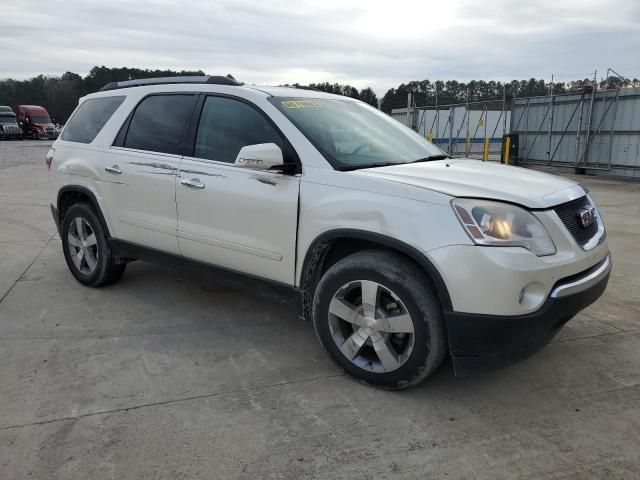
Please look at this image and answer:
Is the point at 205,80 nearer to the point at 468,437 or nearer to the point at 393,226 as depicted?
the point at 393,226

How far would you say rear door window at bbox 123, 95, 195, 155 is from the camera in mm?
3988

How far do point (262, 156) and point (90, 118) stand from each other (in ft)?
8.28

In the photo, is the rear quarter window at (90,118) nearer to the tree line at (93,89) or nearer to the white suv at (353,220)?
the white suv at (353,220)

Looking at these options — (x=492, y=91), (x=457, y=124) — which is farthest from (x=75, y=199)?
(x=492, y=91)

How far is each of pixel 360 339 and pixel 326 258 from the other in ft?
1.88

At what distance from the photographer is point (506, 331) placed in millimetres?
2627

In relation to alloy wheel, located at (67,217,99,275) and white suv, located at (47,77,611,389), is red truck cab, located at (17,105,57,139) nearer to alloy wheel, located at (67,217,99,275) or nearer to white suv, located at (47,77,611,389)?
alloy wheel, located at (67,217,99,275)

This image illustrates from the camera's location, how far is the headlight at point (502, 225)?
2617mm

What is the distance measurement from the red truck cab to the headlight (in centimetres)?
4722

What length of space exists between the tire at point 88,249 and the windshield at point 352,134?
221 centimetres

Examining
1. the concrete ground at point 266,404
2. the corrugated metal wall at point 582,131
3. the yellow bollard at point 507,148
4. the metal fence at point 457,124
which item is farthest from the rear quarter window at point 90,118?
the metal fence at point 457,124

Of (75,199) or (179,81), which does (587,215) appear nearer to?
(179,81)

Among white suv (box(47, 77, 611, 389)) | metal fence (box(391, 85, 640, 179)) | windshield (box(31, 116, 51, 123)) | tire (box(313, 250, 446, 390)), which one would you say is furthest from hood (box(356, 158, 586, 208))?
windshield (box(31, 116, 51, 123))

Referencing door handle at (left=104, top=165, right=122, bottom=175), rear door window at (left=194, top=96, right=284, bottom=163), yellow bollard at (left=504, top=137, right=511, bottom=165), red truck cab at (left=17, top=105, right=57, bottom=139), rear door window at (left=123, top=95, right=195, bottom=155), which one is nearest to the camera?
rear door window at (left=194, top=96, right=284, bottom=163)
